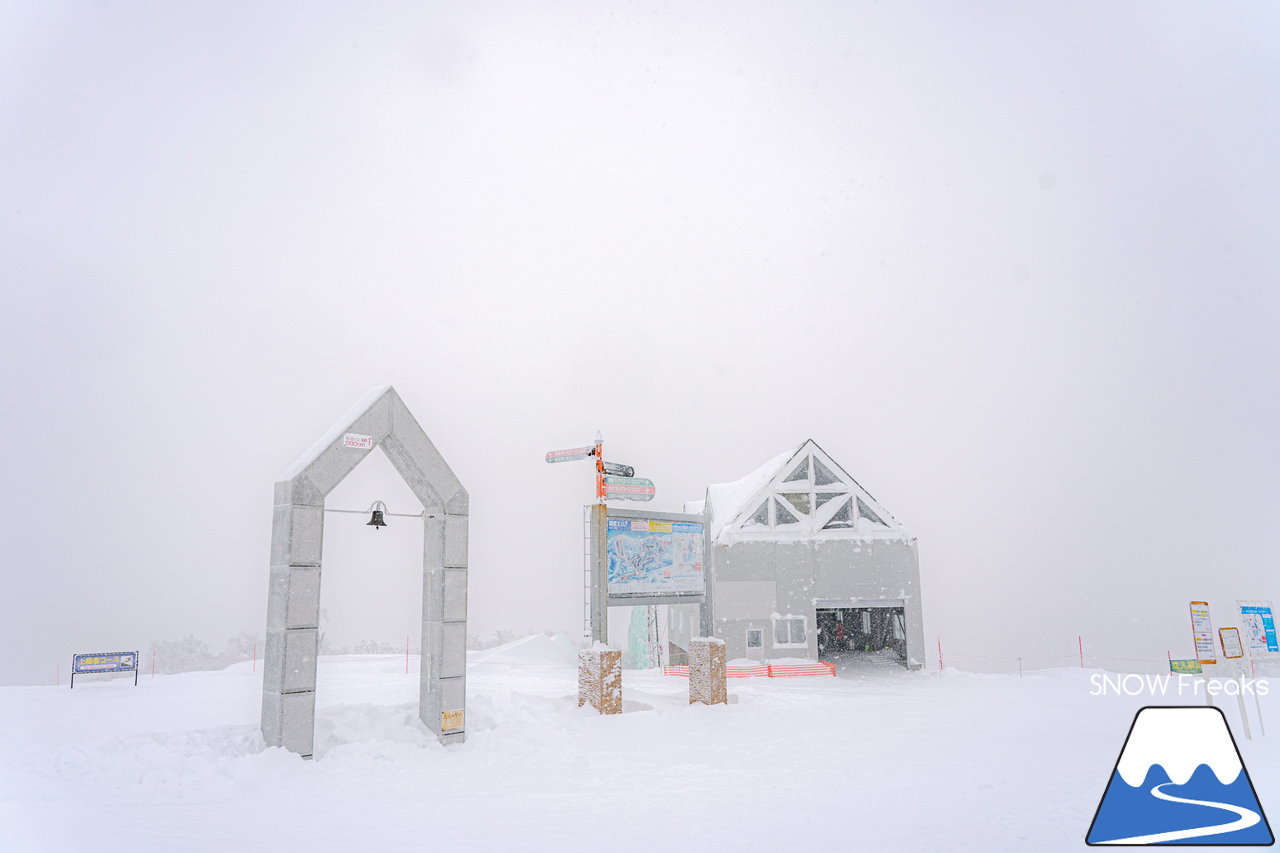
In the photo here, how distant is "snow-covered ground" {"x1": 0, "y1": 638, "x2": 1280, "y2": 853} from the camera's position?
9039mm

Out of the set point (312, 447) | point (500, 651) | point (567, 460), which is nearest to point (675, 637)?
point (500, 651)

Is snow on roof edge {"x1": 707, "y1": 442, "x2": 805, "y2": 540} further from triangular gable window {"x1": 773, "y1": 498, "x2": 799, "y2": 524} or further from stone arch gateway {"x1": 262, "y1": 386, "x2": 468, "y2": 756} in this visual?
stone arch gateway {"x1": 262, "y1": 386, "x2": 468, "y2": 756}

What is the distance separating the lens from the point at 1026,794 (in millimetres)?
10758

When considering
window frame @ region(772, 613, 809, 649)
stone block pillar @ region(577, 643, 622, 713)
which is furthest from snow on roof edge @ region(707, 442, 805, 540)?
stone block pillar @ region(577, 643, 622, 713)

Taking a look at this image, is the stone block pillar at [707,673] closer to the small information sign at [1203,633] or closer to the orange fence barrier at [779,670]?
the orange fence barrier at [779,670]

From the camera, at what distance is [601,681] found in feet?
57.6

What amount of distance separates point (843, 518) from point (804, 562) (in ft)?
8.49

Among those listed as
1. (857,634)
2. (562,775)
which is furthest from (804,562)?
(562,775)

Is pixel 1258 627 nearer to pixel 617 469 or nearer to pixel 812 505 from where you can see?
pixel 617 469

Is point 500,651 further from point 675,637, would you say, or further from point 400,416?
point 400,416

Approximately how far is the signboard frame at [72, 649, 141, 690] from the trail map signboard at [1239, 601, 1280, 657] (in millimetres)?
27946

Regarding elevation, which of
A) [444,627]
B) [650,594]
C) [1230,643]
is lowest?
[1230,643]

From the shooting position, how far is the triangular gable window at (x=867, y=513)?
99.3 ft

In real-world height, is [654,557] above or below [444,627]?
above
